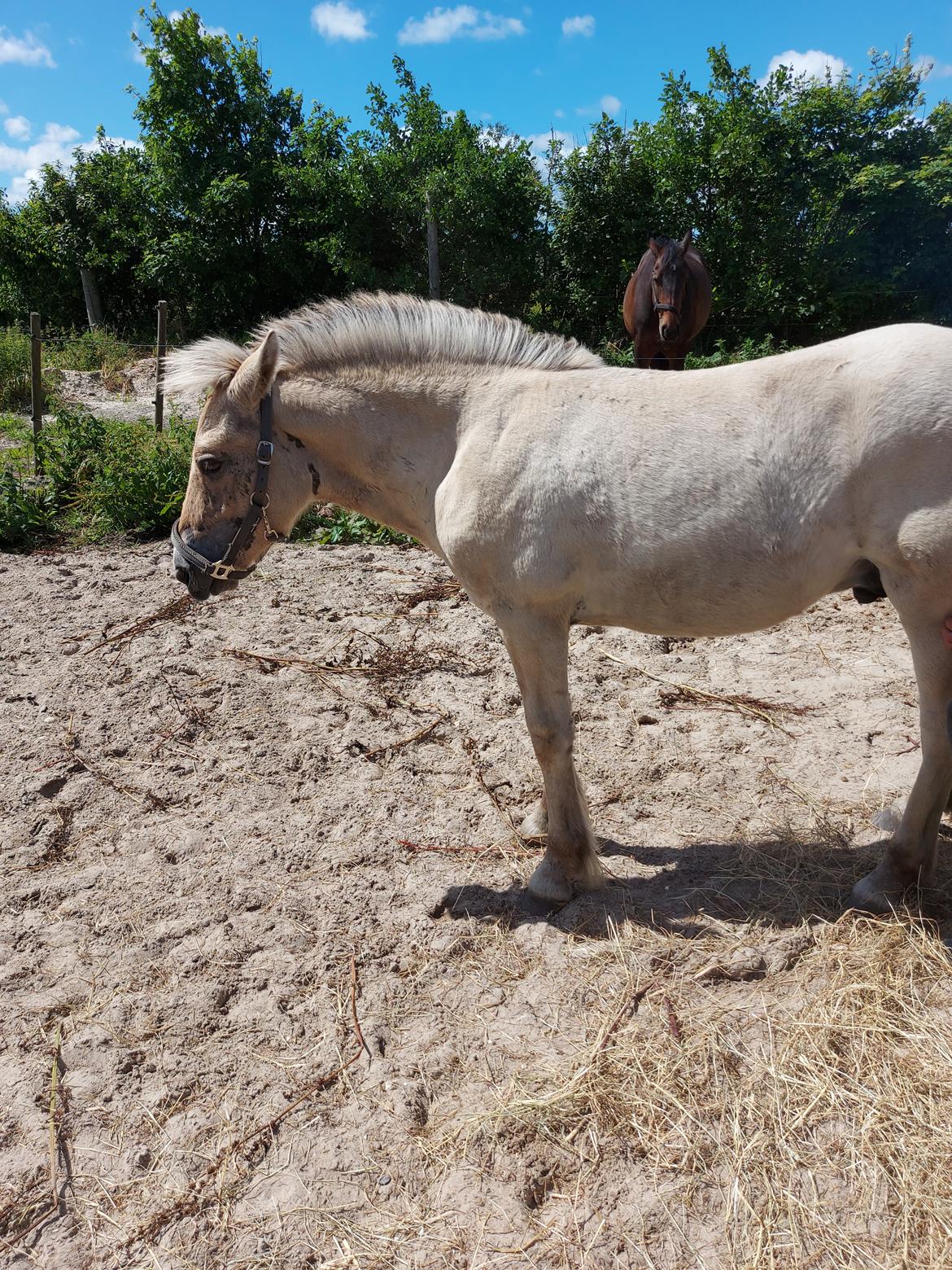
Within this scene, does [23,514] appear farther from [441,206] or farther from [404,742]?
[441,206]

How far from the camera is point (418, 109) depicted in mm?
13789

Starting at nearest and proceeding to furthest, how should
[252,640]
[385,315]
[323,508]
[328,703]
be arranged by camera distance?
[385,315] → [328,703] → [252,640] → [323,508]

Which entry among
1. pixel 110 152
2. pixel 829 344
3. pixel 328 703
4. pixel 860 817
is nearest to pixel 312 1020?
pixel 328 703

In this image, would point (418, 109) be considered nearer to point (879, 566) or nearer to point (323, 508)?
point (323, 508)

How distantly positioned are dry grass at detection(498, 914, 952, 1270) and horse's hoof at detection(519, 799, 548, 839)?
0.76 metres

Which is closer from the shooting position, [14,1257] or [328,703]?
[14,1257]

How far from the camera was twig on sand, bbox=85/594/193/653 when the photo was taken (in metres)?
5.07

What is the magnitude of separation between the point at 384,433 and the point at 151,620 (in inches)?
121

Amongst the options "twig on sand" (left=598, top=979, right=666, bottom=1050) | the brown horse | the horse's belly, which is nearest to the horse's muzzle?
the horse's belly

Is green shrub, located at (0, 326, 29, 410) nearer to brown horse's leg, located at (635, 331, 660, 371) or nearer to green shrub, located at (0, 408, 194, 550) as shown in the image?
green shrub, located at (0, 408, 194, 550)

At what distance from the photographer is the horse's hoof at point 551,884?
3.02 m

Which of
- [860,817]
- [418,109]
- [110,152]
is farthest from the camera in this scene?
[110,152]

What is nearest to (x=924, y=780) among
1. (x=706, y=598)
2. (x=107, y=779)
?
(x=706, y=598)

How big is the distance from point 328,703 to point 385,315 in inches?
87.3
